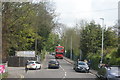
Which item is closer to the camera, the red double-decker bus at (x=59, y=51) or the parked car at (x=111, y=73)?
the parked car at (x=111, y=73)

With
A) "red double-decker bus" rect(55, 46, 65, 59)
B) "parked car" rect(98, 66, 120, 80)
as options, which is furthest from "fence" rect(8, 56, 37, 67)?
"parked car" rect(98, 66, 120, 80)

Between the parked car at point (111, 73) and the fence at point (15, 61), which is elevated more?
the parked car at point (111, 73)

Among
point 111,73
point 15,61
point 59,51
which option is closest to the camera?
point 111,73

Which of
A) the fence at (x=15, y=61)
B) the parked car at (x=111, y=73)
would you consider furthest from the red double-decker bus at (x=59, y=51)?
the parked car at (x=111, y=73)

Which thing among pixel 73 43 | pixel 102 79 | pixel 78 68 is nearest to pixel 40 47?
pixel 73 43

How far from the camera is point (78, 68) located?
35.2 meters

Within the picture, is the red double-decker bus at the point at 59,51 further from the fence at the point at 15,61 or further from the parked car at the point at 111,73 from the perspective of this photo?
the parked car at the point at 111,73

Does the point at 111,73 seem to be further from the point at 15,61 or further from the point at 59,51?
the point at 59,51

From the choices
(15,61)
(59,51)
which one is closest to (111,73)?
(15,61)

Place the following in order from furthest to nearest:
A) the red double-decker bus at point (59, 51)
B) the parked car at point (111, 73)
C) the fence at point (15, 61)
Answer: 1. the red double-decker bus at point (59, 51)
2. the fence at point (15, 61)
3. the parked car at point (111, 73)

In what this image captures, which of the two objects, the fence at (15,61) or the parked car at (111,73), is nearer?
the parked car at (111,73)

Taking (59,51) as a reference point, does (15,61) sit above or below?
below

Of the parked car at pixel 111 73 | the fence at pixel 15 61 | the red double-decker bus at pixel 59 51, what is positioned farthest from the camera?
the red double-decker bus at pixel 59 51

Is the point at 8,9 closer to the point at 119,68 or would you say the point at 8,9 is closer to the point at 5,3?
the point at 5,3
